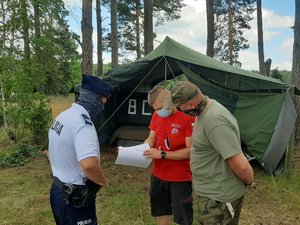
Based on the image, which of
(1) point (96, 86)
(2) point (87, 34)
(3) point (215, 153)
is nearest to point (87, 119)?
(1) point (96, 86)

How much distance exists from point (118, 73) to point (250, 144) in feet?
8.85

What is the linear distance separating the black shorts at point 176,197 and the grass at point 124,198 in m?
1.03

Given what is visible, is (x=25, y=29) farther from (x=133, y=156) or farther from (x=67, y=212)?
(x=67, y=212)

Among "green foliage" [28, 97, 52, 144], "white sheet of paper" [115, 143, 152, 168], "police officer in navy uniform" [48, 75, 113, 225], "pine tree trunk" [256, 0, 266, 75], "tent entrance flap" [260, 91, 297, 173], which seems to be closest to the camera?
"police officer in navy uniform" [48, 75, 113, 225]

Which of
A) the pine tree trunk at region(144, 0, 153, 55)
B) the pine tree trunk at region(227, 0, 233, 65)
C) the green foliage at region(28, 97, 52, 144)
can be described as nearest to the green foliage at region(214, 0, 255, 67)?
the pine tree trunk at region(227, 0, 233, 65)

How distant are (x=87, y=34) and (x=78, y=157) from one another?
24.6 ft

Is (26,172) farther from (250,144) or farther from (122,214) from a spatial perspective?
(250,144)

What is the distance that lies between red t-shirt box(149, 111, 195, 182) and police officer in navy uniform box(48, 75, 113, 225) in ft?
2.57

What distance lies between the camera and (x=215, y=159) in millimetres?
2266

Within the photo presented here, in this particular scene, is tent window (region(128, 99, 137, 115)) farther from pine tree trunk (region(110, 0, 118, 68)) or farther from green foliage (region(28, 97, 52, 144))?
pine tree trunk (region(110, 0, 118, 68))

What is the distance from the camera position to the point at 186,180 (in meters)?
2.96

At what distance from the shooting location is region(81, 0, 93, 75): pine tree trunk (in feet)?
29.4

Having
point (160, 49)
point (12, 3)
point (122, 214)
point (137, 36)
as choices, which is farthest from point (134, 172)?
point (137, 36)

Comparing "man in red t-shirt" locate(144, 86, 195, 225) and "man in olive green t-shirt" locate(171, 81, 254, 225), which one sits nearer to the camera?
"man in olive green t-shirt" locate(171, 81, 254, 225)
